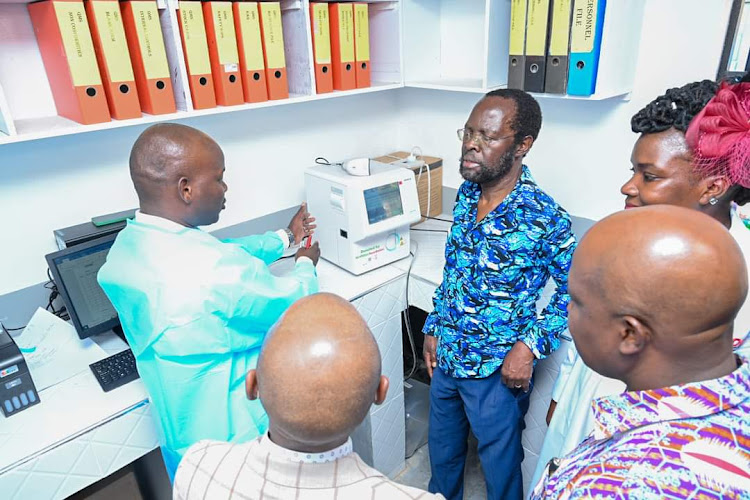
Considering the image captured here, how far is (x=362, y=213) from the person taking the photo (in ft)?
5.66

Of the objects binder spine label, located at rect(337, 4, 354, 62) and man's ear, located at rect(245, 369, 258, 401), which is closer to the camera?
man's ear, located at rect(245, 369, 258, 401)

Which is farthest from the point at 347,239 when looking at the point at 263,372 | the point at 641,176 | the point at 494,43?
the point at 263,372

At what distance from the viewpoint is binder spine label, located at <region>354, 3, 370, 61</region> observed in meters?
1.86

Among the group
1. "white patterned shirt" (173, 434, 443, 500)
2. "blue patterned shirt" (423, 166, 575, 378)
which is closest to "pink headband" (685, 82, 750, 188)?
"blue patterned shirt" (423, 166, 575, 378)

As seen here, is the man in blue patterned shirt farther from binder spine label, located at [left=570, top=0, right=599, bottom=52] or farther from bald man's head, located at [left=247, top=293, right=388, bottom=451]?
bald man's head, located at [left=247, top=293, right=388, bottom=451]

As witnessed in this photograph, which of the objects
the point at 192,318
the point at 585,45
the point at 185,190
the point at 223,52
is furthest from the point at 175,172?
the point at 585,45

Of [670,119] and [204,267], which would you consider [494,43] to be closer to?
[670,119]

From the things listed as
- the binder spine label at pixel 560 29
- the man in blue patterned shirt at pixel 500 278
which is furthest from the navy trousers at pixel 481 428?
the binder spine label at pixel 560 29

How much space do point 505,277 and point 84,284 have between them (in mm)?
1228

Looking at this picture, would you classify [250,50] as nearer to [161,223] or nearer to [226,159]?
[226,159]

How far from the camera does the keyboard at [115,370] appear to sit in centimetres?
135

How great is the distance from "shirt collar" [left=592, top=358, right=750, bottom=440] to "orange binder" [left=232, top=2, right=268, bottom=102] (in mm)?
1468

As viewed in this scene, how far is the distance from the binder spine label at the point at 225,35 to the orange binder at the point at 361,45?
51 centimetres

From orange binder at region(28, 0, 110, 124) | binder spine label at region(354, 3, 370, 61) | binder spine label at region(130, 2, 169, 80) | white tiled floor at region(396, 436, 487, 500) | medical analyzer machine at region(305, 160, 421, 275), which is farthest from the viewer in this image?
white tiled floor at region(396, 436, 487, 500)
